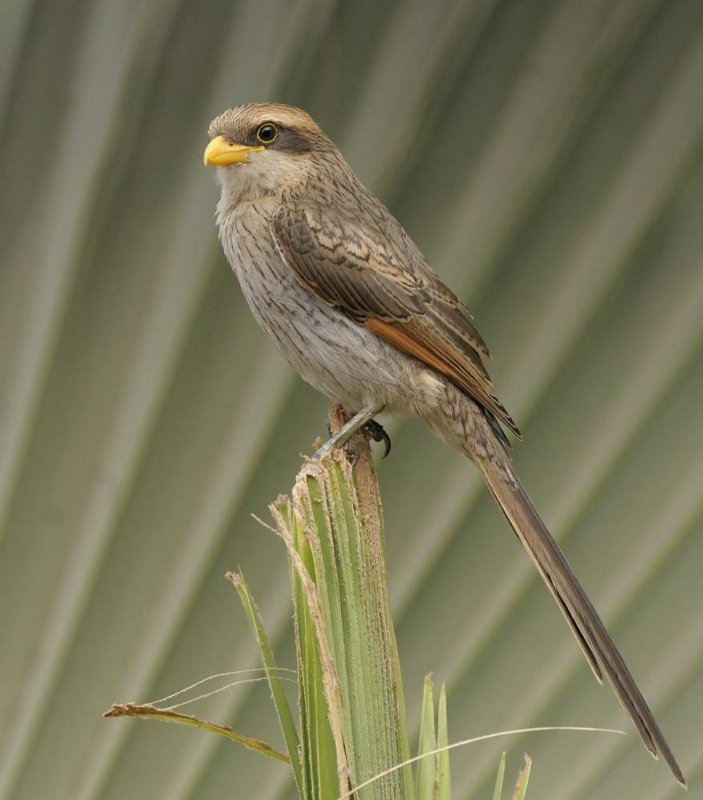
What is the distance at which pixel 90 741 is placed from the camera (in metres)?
2.61

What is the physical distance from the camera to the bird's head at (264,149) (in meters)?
1.99

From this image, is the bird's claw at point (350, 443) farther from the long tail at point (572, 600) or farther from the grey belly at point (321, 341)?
the long tail at point (572, 600)

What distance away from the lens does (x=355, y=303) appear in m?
2.07

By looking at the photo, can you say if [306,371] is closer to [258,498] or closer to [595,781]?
[258,498]

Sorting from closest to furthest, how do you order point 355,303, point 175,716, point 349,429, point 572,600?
point 175,716
point 572,600
point 349,429
point 355,303

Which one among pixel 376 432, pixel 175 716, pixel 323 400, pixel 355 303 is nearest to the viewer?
pixel 175 716

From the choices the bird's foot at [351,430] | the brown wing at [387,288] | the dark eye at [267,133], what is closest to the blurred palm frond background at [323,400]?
the dark eye at [267,133]

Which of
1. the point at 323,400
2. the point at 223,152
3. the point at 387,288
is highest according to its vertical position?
the point at 223,152

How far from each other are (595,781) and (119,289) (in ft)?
6.04

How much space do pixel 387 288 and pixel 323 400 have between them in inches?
19.7

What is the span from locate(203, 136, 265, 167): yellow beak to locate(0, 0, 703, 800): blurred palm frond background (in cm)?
10

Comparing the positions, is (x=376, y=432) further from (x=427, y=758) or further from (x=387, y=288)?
(x=427, y=758)

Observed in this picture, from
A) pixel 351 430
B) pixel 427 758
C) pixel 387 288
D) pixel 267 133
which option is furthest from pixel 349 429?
pixel 427 758

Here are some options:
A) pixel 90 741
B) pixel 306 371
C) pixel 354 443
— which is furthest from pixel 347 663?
pixel 90 741
